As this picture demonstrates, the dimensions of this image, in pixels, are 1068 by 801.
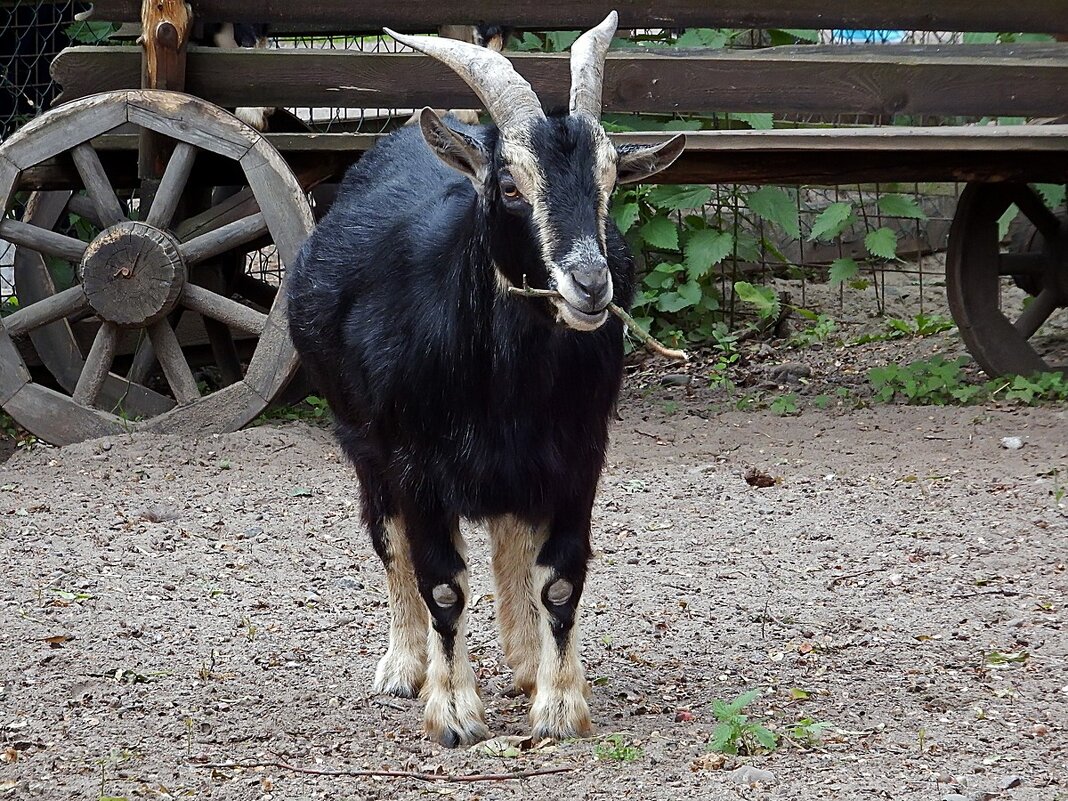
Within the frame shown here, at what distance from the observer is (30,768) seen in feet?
12.6

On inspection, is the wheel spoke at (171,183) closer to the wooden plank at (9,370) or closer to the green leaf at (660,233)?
the wooden plank at (9,370)

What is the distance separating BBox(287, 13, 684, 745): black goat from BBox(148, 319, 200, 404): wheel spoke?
3.20 meters

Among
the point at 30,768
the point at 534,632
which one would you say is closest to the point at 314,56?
the point at 534,632

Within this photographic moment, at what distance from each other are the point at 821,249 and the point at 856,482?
15.9 feet

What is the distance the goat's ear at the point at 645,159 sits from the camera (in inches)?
159

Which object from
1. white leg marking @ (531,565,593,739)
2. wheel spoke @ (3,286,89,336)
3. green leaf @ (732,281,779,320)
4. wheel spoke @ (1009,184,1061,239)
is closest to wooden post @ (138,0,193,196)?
wheel spoke @ (3,286,89,336)

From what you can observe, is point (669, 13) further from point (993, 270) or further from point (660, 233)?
point (993, 270)

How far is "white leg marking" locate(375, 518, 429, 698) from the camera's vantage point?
468cm

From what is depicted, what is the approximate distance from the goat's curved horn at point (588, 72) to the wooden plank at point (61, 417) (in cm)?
429

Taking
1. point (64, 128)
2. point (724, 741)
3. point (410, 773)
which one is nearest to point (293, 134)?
point (64, 128)

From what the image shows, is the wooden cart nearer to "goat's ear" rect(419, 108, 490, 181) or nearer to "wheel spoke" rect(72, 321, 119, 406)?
"wheel spoke" rect(72, 321, 119, 406)

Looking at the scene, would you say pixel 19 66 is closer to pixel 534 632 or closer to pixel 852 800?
pixel 534 632

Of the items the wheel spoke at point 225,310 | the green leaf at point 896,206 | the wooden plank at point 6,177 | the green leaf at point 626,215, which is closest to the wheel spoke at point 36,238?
the wooden plank at point 6,177

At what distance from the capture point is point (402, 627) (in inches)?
187
